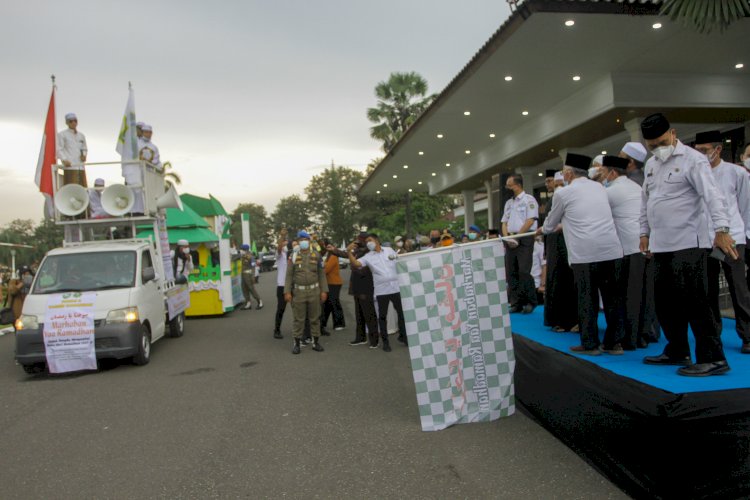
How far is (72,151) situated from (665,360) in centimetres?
1028

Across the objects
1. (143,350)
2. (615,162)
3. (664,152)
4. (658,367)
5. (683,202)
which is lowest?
(143,350)

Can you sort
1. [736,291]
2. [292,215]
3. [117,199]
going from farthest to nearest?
1. [292,215]
2. [117,199]
3. [736,291]

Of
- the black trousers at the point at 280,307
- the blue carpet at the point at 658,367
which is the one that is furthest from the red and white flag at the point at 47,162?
the blue carpet at the point at 658,367

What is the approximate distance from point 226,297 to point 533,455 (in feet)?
41.1

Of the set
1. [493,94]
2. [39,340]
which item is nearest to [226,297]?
[39,340]

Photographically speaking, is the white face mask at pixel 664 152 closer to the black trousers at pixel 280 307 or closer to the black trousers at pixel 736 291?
the black trousers at pixel 736 291

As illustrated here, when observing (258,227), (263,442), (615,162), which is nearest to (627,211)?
(615,162)

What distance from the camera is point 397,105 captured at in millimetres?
37625

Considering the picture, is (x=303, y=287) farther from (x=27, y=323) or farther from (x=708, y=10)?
(x=708, y=10)

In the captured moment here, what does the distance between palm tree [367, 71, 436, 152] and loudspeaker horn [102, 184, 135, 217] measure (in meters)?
28.6

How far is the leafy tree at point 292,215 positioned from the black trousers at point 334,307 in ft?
223

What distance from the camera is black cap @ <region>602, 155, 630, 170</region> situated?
4979 millimetres

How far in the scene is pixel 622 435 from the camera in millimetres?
3469

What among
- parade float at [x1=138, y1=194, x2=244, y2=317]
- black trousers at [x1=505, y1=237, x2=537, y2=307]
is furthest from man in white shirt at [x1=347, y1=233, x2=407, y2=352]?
parade float at [x1=138, y1=194, x2=244, y2=317]
